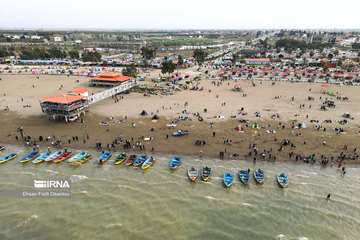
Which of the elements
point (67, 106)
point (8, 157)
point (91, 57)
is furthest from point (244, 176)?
point (91, 57)

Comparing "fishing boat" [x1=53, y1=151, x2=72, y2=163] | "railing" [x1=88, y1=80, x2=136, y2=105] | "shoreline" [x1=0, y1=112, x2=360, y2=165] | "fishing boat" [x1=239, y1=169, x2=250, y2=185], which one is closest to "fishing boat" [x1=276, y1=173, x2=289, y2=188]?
"fishing boat" [x1=239, y1=169, x2=250, y2=185]

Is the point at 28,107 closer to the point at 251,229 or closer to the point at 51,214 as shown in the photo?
the point at 51,214

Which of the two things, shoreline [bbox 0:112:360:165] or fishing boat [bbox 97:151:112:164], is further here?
shoreline [bbox 0:112:360:165]

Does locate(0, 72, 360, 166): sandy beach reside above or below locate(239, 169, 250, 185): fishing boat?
above

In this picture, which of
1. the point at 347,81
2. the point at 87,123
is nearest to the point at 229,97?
the point at 87,123

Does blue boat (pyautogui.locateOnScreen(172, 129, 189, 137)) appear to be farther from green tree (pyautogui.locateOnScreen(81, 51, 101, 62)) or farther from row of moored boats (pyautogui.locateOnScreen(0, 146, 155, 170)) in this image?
green tree (pyautogui.locateOnScreen(81, 51, 101, 62))

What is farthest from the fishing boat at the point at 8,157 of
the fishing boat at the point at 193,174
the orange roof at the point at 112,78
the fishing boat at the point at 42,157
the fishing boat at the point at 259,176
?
the orange roof at the point at 112,78

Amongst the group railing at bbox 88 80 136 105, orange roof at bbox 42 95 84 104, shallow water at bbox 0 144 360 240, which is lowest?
shallow water at bbox 0 144 360 240
